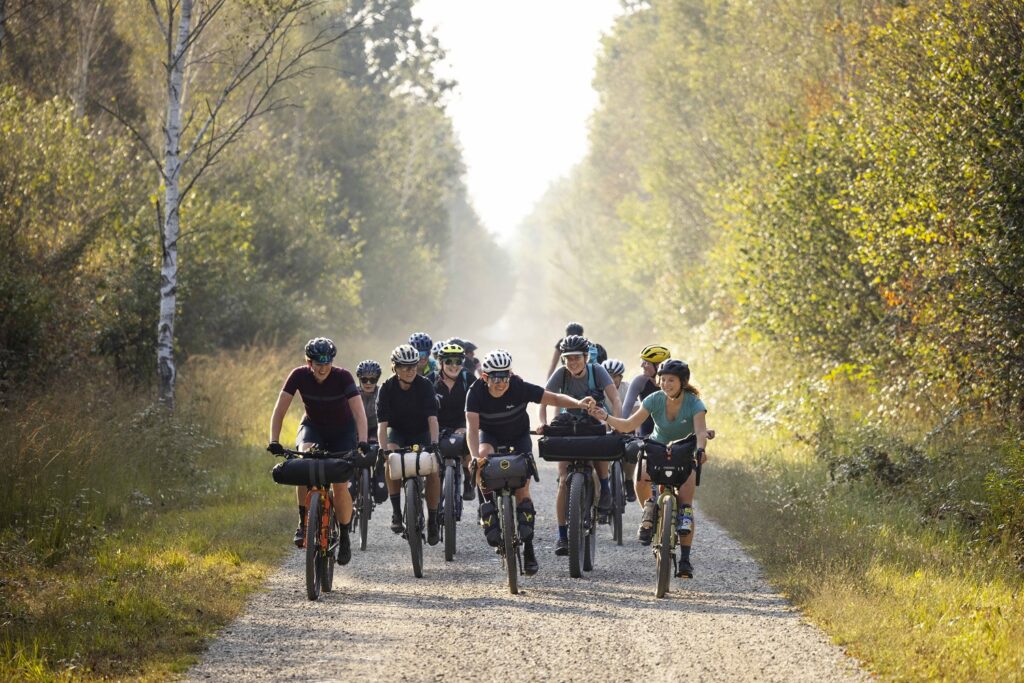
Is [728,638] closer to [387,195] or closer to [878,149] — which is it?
[878,149]

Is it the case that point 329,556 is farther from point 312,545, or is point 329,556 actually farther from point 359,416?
point 359,416

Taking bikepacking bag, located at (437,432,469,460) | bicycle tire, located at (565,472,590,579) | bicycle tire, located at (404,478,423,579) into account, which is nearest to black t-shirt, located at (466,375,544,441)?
bicycle tire, located at (565,472,590,579)

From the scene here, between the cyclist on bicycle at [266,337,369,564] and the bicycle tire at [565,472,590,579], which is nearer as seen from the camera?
the cyclist on bicycle at [266,337,369,564]

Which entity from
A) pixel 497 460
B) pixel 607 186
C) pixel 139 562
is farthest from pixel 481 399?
pixel 607 186

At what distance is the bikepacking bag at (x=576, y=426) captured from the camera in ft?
34.5

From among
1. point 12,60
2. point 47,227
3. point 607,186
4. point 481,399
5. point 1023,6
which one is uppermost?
point 607,186

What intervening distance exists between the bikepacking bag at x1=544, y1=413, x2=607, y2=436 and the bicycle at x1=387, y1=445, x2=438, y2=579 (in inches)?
47.2

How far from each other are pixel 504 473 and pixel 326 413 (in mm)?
1662

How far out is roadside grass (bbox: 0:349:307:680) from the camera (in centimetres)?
751

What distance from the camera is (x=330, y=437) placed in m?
10.1

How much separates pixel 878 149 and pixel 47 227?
12249 mm

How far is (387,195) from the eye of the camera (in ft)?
169

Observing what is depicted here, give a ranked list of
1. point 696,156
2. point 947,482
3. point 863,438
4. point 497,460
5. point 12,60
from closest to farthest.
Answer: point 497,460 < point 947,482 < point 863,438 < point 12,60 < point 696,156

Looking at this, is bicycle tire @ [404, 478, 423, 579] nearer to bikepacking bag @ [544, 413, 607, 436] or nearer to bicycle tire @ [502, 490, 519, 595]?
bicycle tire @ [502, 490, 519, 595]
